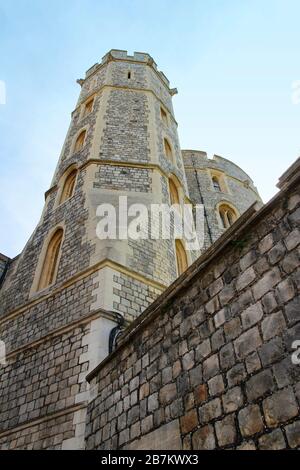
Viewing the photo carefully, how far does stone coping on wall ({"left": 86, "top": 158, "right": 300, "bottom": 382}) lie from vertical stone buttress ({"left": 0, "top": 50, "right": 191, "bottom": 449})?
43.4 inches

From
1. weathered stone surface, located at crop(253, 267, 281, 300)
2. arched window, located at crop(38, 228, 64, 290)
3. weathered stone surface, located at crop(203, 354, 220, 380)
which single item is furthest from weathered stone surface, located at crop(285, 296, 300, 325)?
arched window, located at crop(38, 228, 64, 290)

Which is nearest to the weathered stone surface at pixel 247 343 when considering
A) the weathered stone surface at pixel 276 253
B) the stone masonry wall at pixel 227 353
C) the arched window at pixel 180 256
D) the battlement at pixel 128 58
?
the stone masonry wall at pixel 227 353

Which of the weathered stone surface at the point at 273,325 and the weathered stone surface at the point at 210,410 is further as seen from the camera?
the weathered stone surface at the point at 210,410

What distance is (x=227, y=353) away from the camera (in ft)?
9.29

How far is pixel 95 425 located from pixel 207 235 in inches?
381

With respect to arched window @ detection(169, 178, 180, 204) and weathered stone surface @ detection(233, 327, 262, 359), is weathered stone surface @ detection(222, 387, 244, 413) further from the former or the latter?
arched window @ detection(169, 178, 180, 204)

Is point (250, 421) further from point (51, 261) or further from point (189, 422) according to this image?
point (51, 261)

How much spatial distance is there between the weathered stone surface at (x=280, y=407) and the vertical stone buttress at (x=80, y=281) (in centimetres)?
327

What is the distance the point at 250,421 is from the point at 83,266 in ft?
16.3

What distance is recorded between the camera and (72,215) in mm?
8523

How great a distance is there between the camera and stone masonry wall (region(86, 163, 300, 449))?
2369mm

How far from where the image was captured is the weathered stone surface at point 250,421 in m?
2.36

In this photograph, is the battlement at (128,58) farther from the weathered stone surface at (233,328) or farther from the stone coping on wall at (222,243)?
the weathered stone surface at (233,328)

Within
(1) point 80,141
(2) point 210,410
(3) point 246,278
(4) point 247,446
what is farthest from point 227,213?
(4) point 247,446
